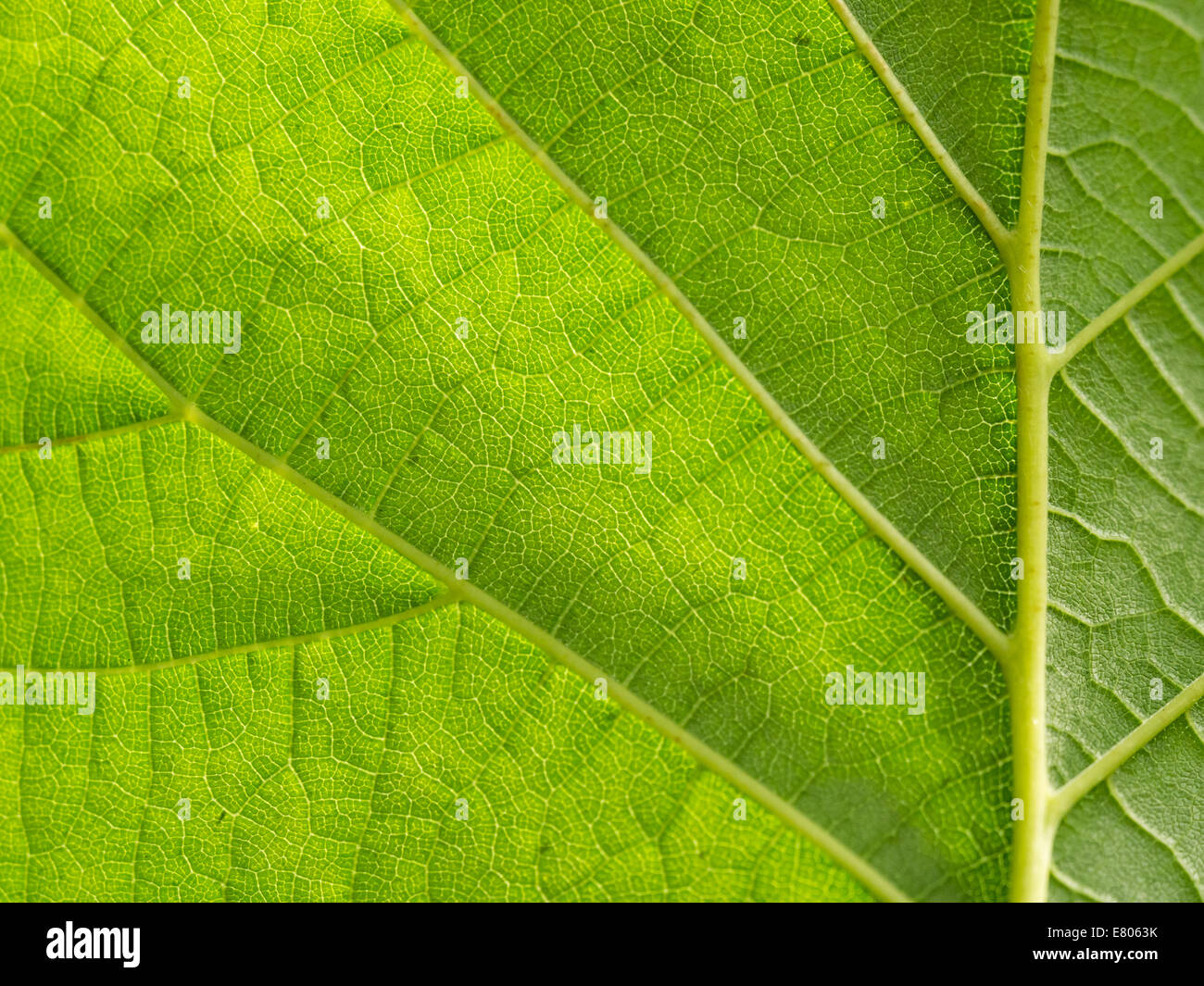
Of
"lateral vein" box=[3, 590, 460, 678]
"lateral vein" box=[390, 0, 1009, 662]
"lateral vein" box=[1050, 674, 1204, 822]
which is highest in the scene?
"lateral vein" box=[390, 0, 1009, 662]

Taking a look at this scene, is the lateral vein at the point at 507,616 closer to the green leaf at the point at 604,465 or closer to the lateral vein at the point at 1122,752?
the green leaf at the point at 604,465

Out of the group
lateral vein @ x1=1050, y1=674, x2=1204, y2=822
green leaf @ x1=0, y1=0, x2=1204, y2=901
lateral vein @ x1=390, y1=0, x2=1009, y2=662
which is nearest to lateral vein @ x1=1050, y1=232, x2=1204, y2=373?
green leaf @ x1=0, y1=0, x2=1204, y2=901

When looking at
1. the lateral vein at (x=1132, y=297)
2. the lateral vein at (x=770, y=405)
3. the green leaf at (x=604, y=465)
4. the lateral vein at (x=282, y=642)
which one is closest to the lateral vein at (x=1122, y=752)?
the green leaf at (x=604, y=465)

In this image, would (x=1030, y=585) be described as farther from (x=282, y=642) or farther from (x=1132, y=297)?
(x=282, y=642)

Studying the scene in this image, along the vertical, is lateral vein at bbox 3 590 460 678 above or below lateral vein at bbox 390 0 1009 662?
below

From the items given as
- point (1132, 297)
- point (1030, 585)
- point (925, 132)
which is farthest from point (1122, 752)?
point (925, 132)

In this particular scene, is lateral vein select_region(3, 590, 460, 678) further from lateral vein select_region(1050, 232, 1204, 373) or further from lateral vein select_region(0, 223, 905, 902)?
lateral vein select_region(1050, 232, 1204, 373)

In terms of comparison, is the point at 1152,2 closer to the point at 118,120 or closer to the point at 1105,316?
the point at 1105,316
